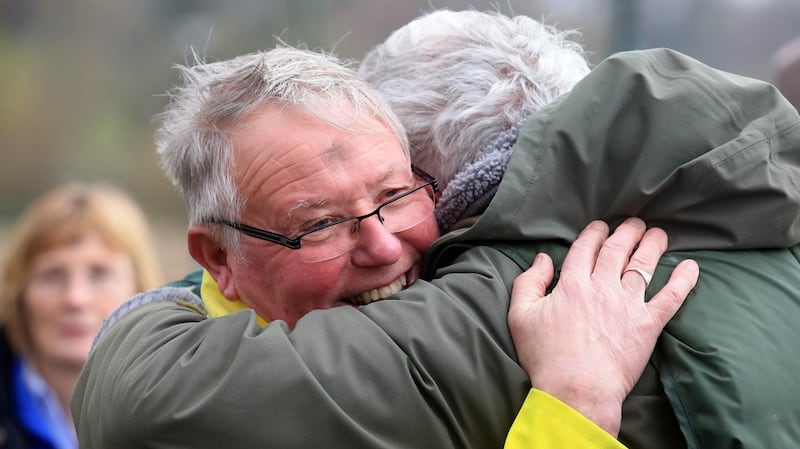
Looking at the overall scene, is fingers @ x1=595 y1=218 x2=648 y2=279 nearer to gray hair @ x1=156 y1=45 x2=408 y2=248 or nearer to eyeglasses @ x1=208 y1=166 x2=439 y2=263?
eyeglasses @ x1=208 y1=166 x2=439 y2=263

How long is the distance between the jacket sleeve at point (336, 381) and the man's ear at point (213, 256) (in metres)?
0.44

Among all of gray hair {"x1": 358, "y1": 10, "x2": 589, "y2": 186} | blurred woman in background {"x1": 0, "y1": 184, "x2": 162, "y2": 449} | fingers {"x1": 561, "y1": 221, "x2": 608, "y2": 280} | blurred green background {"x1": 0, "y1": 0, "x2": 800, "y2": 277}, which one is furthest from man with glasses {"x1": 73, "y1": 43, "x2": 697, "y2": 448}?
blurred green background {"x1": 0, "y1": 0, "x2": 800, "y2": 277}

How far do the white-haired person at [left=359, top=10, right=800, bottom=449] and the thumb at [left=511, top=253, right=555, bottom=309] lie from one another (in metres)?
0.04

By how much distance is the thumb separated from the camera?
1.98 metres

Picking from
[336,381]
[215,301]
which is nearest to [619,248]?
[336,381]

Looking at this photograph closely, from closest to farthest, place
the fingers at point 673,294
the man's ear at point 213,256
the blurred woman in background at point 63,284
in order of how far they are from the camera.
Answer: the fingers at point 673,294 < the man's ear at point 213,256 < the blurred woman in background at point 63,284

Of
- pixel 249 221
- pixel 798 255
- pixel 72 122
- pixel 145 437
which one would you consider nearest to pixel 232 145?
pixel 249 221

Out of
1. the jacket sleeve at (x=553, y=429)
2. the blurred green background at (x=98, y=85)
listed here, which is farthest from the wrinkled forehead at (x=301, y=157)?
the blurred green background at (x=98, y=85)

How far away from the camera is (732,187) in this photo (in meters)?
2.00

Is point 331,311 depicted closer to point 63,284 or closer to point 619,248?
point 619,248

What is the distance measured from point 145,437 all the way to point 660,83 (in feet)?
4.15

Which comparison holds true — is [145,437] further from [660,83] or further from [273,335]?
[660,83]

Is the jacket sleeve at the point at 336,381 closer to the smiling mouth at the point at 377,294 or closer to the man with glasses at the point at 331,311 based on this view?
the man with glasses at the point at 331,311

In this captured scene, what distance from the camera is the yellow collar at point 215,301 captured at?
2.45 m
